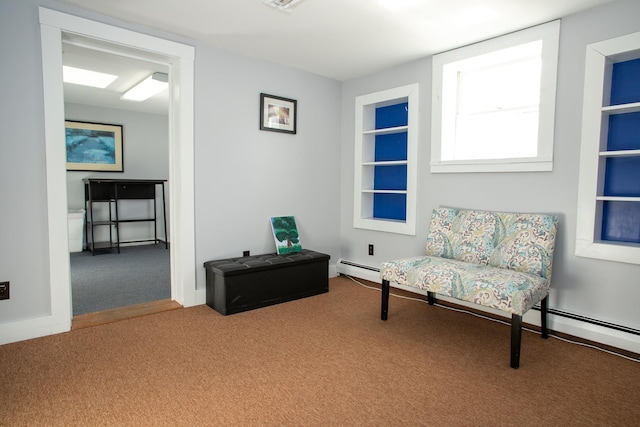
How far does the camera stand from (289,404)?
1750 mm

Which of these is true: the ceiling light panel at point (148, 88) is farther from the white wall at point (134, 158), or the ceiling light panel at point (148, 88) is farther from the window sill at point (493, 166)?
the window sill at point (493, 166)

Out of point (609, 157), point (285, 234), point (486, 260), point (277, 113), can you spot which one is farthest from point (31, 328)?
point (609, 157)

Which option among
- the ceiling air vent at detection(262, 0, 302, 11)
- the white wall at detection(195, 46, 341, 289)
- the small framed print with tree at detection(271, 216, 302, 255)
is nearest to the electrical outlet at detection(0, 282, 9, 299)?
the white wall at detection(195, 46, 341, 289)

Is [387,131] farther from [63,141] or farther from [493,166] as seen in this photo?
[63,141]

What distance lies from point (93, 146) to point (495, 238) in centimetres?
588

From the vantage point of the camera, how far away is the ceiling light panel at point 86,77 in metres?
4.02

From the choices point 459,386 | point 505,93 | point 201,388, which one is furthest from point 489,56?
point 201,388

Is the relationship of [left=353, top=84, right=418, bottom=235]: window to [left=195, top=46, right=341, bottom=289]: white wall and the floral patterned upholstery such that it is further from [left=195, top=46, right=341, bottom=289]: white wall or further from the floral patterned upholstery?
the floral patterned upholstery

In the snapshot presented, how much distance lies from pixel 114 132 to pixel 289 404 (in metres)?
5.73

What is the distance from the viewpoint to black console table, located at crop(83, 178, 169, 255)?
5.51 m

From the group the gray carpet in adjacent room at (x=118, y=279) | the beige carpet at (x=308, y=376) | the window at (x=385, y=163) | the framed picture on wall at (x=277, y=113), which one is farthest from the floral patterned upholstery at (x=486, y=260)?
the gray carpet in adjacent room at (x=118, y=279)

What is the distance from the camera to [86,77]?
4234mm

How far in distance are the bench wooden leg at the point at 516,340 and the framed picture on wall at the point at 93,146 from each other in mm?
→ 6084

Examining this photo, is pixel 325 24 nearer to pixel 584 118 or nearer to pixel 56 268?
pixel 584 118
